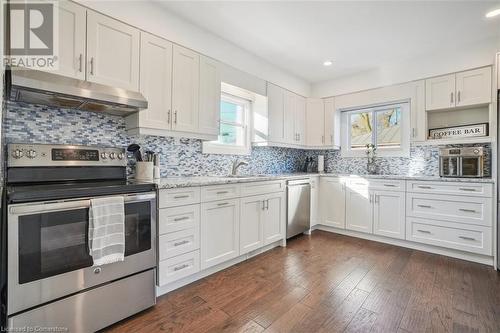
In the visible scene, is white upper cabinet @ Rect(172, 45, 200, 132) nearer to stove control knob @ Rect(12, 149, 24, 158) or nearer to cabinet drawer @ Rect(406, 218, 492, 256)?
stove control knob @ Rect(12, 149, 24, 158)

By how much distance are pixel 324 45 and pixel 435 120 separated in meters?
1.92

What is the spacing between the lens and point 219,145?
10.3 feet

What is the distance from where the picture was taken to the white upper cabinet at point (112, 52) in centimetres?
186

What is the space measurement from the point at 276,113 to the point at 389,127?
1.81 m

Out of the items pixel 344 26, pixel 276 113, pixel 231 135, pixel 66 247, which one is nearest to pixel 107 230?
pixel 66 247

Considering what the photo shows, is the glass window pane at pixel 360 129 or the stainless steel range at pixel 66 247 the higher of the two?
the glass window pane at pixel 360 129

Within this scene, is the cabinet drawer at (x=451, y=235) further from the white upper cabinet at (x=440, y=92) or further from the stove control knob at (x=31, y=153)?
the stove control knob at (x=31, y=153)

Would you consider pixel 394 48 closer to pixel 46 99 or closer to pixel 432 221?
pixel 432 221

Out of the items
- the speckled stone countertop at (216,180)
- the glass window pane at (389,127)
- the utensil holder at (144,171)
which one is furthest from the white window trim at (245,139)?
the glass window pane at (389,127)

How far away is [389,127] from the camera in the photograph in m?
3.83

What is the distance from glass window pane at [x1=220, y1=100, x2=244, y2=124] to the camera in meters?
3.31

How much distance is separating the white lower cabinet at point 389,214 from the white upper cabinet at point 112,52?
3230mm

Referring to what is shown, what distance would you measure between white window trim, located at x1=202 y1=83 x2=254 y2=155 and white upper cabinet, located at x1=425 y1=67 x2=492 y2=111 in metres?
2.39

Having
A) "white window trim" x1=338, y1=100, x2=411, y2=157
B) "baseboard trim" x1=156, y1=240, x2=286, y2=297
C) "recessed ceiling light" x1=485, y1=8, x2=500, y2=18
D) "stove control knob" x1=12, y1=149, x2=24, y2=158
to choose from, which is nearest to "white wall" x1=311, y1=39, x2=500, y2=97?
"white window trim" x1=338, y1=100, x2=411, y2=157
